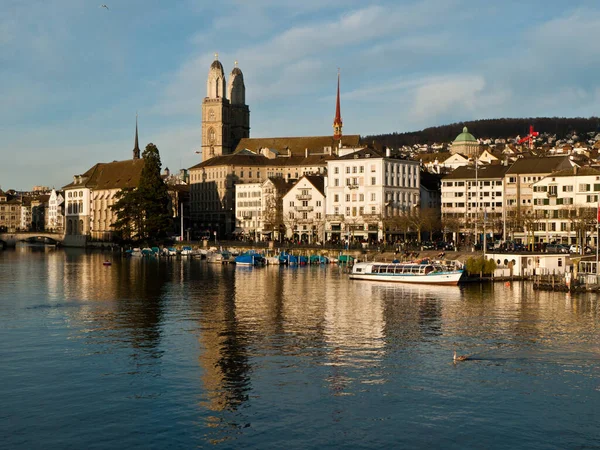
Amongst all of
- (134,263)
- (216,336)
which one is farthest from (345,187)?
(216,336)

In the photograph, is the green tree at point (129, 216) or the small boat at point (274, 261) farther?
the green tree at point (129, 216)

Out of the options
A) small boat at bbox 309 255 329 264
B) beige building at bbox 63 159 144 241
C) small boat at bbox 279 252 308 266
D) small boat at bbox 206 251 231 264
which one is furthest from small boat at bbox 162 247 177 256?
beige building at bbox 63 159 144 241

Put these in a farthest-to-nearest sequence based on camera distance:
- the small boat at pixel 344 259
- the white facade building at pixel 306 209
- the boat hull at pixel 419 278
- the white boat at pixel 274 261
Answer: the white facade building at pixel 306 209, the white boat at pixel 274 261, the small boat at pixel 344 259, the boat hull at pixel 419 278

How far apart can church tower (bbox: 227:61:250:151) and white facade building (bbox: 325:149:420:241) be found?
257 feet

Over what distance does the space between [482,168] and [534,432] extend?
103m

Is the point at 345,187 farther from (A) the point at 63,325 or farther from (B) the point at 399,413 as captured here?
(B) the point at 399,413

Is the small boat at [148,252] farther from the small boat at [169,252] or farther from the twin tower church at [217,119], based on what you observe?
the twin tower church at [217,119]

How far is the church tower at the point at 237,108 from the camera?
648ft

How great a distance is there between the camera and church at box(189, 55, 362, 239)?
160038 millimetres

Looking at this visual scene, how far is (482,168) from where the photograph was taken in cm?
12431

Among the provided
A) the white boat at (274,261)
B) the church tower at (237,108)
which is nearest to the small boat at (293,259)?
the white boat at (274,261)

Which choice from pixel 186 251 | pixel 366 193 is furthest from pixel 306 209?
pixel 186 251

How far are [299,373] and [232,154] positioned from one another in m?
141

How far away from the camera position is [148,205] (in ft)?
429
